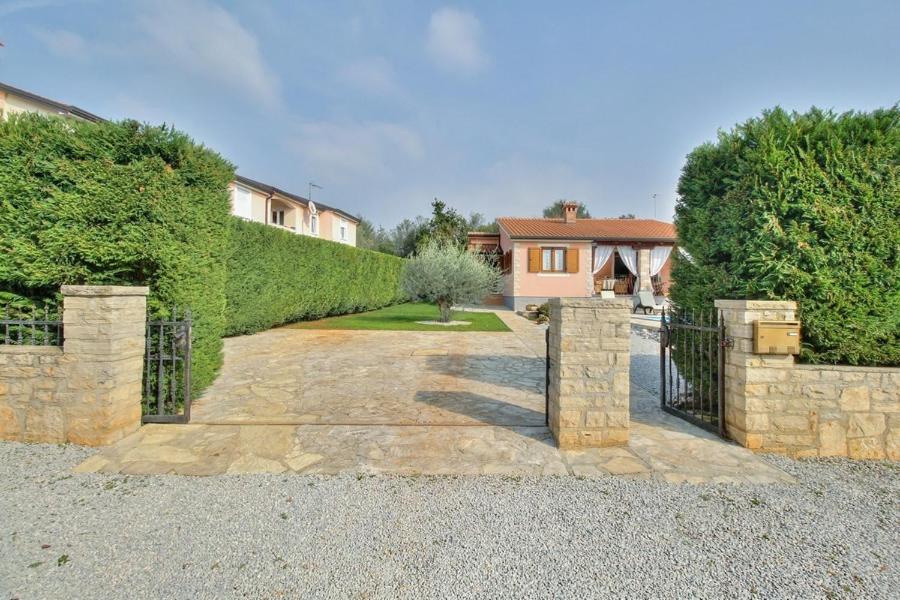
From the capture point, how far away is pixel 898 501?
2908 millimetres

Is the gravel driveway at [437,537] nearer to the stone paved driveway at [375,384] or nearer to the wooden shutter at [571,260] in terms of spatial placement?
the stone paved driveway at [375,384]

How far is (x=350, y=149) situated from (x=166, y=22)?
30.6 ft

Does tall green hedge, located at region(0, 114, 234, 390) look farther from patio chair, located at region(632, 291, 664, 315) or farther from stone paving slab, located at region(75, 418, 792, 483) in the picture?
patio chair, located at region(632, 291, 664, 315)

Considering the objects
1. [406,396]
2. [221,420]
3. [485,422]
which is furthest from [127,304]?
[485,422]

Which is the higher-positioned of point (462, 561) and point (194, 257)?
point (194, 257)

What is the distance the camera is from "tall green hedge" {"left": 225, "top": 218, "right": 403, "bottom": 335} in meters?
10.1

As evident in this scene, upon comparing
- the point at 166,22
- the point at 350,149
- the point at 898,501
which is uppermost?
the point at 350,149

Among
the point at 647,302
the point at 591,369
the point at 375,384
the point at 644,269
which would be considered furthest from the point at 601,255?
the point at 591,369

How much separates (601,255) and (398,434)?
2040cm

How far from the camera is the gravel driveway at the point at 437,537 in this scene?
1.99 m

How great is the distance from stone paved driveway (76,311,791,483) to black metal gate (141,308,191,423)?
0.65ft

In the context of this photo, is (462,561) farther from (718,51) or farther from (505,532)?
(718,51)

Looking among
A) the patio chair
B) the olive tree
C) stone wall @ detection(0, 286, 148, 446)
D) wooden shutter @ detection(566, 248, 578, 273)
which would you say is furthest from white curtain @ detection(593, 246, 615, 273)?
stone wall @ detection(0, 286, 148, 446)

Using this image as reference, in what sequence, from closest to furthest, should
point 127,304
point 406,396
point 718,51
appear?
point 127,304, point 406,396, point 718,51
